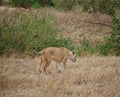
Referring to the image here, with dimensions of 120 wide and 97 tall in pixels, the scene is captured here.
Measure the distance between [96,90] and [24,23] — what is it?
737 centimetres

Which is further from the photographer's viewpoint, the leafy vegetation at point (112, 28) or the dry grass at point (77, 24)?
the dry grass at point (77, 24)

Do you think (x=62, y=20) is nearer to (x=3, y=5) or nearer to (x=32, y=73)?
(x=3, y=5)

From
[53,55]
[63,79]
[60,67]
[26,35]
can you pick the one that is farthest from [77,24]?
[63,79]

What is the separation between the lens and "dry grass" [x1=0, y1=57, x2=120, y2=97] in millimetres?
9719

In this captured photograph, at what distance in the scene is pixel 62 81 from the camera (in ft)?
35.2

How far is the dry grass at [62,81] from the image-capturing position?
972 centimetres

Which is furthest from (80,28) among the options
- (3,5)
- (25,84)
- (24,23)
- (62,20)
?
(25,84)

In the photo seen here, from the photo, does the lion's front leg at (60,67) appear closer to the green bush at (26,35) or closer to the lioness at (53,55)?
the lioness at (53,55)

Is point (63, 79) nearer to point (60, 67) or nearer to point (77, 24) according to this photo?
point (60, 67)

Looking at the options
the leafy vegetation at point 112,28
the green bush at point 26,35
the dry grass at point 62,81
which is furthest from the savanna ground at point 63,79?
the green bush at point 26,35

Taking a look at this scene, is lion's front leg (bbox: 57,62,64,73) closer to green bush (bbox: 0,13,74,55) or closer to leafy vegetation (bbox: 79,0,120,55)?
leafy vegetation (bbox: 79,0,120,55)

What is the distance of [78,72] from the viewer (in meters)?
12.1

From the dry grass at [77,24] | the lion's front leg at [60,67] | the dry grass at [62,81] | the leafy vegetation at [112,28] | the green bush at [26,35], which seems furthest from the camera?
the dry grass at [77,24]

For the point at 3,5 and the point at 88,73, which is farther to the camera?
the point at 3,5
